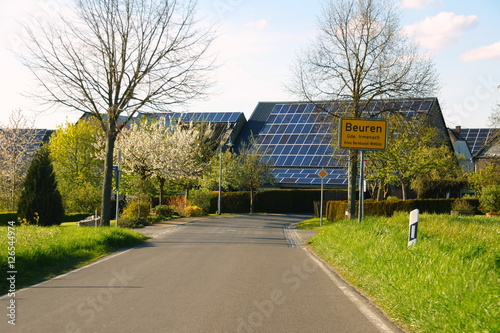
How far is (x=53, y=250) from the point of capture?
12.4 meters

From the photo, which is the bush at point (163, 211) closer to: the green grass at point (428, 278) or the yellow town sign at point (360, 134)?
the yellow town sign at point (360, 134)

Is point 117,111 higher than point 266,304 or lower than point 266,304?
higher

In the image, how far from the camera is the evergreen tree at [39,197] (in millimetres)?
21977

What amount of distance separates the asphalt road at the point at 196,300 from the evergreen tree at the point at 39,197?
10340 millimetres

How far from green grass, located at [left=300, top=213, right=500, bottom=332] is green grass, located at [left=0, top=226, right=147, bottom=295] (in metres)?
5.99

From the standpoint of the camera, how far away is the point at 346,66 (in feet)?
80.5

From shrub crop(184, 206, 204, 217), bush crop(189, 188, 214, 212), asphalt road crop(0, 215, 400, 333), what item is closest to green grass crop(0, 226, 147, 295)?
asphalt road crop(0, 215, 400, 333)

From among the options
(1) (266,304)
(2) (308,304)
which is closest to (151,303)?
(1) (266,304)

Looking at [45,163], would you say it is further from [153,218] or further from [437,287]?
[437,287]

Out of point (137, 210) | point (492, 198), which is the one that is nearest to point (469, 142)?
point (492, 198)

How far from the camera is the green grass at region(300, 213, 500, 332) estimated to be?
5676 millimetres

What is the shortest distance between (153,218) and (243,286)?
21992 millimetres

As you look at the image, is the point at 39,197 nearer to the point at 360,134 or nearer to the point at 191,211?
the point at 360,134

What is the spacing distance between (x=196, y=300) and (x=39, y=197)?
53.8 feet
